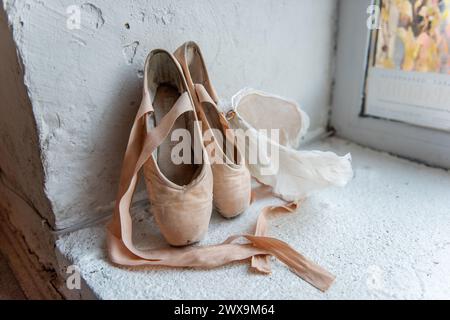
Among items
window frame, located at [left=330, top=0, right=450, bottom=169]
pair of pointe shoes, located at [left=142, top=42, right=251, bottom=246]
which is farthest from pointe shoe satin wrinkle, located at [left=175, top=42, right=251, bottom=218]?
window frame, located at [left=330, top=0, right=450, bottom=169]

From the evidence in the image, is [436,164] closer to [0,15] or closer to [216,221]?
[216,221]

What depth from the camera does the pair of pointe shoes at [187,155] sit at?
1.89ft

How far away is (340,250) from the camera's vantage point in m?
0.60

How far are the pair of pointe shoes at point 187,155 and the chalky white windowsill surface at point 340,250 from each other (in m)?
0.06

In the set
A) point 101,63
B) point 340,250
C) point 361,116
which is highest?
point 101,63

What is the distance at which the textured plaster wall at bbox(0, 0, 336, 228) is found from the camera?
1.83ft

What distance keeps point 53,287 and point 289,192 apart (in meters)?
0.56

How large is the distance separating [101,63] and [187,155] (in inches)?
9.0

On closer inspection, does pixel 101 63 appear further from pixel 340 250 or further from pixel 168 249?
pixel 340 250

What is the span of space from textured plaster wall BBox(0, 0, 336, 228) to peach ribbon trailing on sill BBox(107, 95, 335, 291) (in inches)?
3.3

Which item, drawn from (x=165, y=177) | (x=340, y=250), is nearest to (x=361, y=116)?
(x=340, y=250)

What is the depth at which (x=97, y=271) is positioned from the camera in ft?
1.86

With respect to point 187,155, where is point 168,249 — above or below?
below
